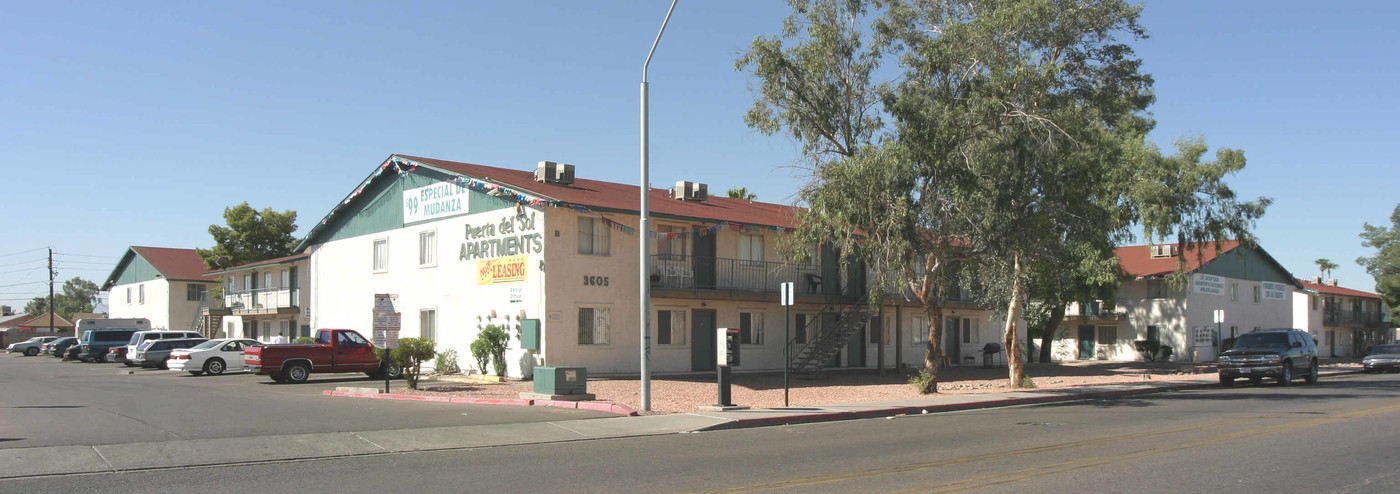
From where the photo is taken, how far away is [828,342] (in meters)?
30.6

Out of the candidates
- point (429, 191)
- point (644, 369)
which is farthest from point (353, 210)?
point (644, 369)

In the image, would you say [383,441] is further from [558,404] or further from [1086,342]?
[1086,342]

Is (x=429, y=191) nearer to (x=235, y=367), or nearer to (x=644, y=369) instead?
(x=235, y=367)

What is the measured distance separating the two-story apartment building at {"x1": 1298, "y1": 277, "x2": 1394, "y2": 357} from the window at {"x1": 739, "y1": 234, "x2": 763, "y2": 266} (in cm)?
4488

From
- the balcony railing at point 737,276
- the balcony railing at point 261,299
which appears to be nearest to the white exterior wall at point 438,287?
the balcony railing at point 737,276

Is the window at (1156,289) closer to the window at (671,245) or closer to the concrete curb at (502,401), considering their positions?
the window at (671,245)

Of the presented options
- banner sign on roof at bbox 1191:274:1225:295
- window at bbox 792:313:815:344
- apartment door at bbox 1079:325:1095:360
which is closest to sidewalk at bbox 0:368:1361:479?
window at bbox 792:313:815:344

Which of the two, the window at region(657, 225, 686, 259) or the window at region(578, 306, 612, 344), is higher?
the window at region(657, 225, 686, 259)

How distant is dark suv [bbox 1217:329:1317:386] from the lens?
28.8m

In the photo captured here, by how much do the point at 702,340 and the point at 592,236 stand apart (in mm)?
5003

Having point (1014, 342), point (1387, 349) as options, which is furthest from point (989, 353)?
point (1387, 349)

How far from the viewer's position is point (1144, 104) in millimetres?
32875

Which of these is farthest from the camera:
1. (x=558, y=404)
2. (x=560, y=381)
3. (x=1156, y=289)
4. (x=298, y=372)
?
(x=1156, y=289)

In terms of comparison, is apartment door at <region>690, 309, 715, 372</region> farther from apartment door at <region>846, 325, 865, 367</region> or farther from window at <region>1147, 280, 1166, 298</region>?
window at <region>1147, 280, 1166, 298</region>
